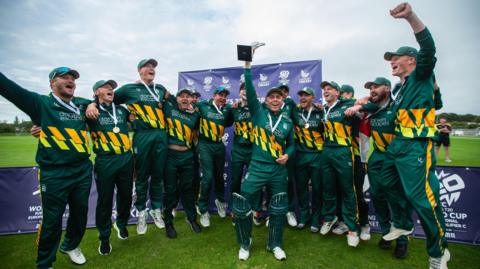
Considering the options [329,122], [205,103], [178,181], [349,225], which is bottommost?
[349,225]

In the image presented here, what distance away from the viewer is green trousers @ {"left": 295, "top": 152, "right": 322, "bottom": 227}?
4609mm

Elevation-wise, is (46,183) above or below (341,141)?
below

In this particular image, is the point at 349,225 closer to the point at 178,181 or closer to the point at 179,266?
the point at 179,266

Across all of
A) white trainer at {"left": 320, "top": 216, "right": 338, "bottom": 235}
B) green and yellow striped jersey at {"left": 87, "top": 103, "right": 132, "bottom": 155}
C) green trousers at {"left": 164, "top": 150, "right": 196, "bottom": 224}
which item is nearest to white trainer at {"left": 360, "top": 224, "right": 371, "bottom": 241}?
white trainer at {"left": 320, "top": 216, "right": 338, "bottom": 235}

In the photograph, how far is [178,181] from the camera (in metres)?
4.89

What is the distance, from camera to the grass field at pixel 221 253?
3484mm

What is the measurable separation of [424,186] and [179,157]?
152 inches

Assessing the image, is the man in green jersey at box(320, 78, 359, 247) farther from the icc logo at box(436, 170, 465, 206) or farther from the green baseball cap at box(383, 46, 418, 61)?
the icc logo at box(436, 170, 465, 206)

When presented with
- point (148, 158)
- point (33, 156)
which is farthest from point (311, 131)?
point (33, 156)

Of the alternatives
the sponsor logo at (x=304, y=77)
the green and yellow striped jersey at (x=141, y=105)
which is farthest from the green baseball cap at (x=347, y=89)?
the green and yellow striped jersey at (x=141, y=105)

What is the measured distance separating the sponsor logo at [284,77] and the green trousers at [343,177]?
103 inches

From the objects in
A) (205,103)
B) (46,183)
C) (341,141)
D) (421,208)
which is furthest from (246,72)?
(46,183)

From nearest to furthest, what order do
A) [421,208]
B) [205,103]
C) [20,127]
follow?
[421,208]
[205,103]
[20,127]

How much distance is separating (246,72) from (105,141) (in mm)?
2573
